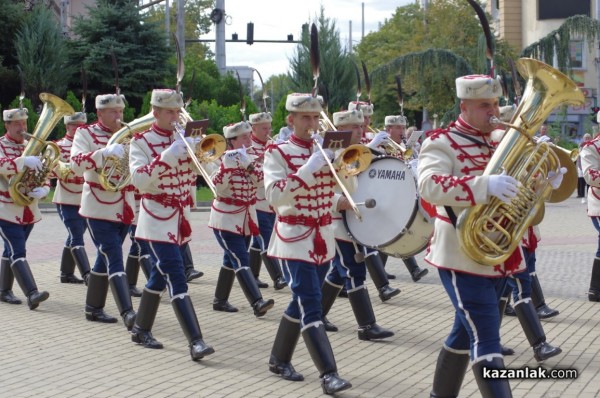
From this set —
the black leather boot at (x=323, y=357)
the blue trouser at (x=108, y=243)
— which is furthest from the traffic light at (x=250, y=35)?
the black leather boot at (x=323, y=357)

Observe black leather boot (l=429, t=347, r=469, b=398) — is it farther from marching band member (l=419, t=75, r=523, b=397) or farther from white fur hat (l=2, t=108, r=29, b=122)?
white fur hat (l=2, t=108, r=29, b=122)

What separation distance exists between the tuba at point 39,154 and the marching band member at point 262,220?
2.04 meters

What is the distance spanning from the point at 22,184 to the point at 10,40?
Result: 25810mm

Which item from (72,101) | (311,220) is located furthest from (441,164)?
(72,101)

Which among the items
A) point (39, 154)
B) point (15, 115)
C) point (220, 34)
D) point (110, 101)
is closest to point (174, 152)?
point (110, 101)

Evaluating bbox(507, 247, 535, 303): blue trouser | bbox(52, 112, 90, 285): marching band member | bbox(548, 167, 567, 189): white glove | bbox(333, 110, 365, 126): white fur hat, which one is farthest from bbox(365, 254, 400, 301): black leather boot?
bbox(548, 167, 567, 189): white glove

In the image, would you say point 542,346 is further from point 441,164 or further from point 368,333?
point 441,164

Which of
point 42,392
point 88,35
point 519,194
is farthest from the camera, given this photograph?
point 88,35

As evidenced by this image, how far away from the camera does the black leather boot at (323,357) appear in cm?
736

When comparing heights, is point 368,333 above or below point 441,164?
below

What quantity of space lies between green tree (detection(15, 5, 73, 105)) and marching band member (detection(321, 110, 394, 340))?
83.7 feet

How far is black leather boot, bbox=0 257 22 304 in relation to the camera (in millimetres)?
11703

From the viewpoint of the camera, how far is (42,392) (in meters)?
7.63

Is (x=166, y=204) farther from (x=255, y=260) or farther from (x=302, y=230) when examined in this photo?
(x=255, y=260)
